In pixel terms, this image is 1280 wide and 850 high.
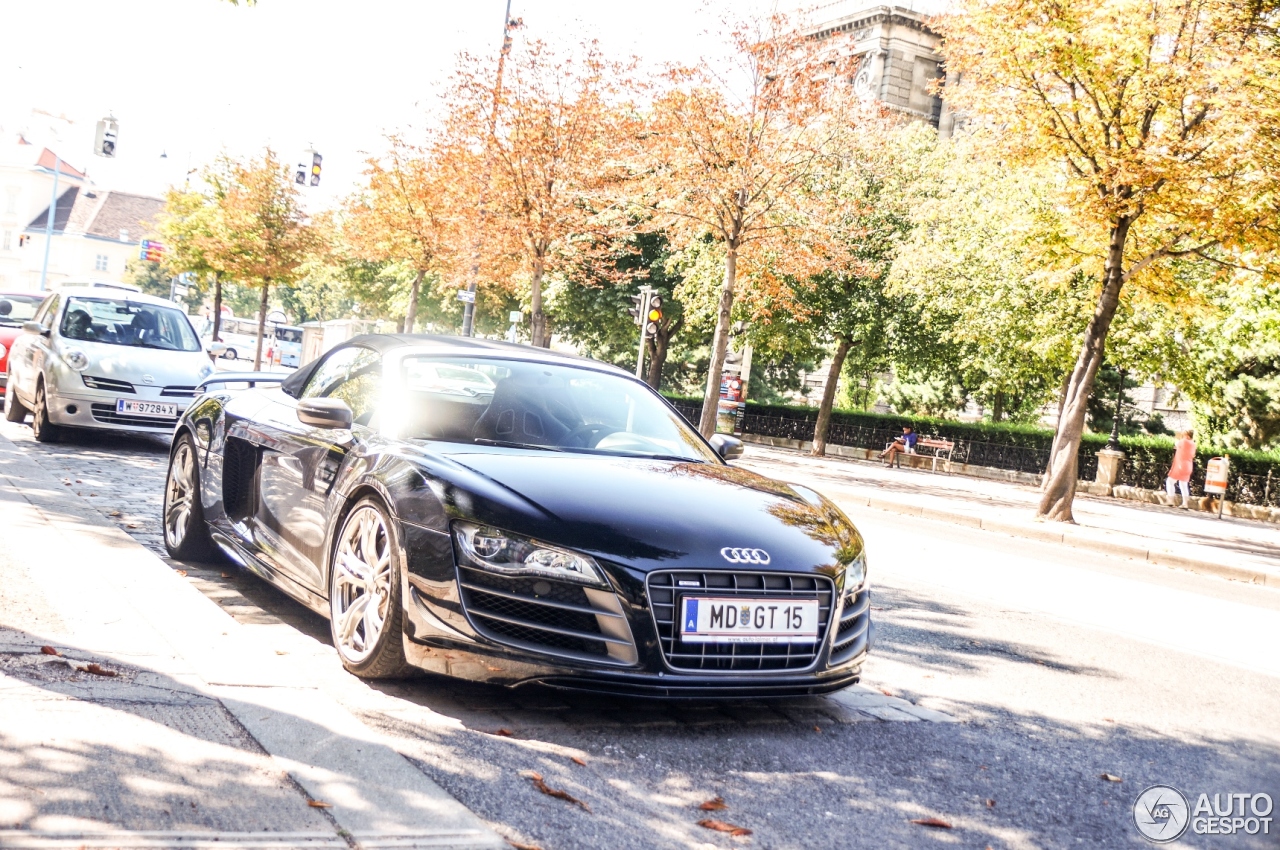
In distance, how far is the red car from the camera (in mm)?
15234

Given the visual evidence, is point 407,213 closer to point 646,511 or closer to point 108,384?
point 108,384


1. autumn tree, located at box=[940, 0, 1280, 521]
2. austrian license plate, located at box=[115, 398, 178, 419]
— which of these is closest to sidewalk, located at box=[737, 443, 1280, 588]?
autumn tree, located at box=[940, 0, 1280, 521]

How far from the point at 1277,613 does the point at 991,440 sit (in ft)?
84.3

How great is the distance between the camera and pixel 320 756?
3594mm

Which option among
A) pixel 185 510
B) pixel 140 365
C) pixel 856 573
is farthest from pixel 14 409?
pixel 856 573

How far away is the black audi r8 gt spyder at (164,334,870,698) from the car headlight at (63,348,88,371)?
24.4ft

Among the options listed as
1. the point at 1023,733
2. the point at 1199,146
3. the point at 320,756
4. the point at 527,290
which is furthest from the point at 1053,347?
the point at 320,756

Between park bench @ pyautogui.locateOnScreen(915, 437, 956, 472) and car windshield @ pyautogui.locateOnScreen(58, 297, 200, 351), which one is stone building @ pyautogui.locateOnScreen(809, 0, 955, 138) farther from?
car windshield @ pyautogui.locateOnScreen(58, 297, 200, 351)

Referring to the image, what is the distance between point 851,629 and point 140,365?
10.2 metres

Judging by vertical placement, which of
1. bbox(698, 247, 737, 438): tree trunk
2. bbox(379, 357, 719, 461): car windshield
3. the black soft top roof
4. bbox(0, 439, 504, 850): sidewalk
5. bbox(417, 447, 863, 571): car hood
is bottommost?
bbox(0, 439, 504, 850): sidewalk

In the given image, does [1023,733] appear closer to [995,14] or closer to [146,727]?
[146,727]

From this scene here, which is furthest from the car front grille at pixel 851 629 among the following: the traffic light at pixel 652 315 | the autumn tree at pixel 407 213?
the autumn tree at pixel 407 213

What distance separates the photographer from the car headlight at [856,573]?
4.52 metres

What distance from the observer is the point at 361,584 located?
462 centimetres
